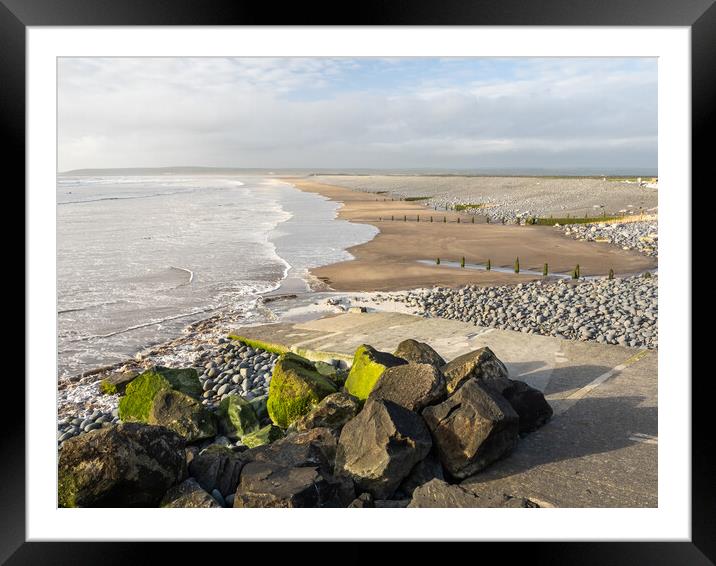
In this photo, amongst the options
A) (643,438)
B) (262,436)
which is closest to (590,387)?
(643,438)

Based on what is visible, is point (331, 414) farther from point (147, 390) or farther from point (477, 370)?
point (147, 390)

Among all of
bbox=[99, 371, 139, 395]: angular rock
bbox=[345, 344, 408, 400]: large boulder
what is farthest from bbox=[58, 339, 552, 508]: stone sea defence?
bbox=[99, 371, 139, 395]: angular rock

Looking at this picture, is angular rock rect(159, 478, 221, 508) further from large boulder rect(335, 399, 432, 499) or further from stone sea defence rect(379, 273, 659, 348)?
stone sea defence rect(379, 273, 659, 348)

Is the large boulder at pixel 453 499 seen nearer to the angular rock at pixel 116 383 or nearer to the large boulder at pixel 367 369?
the large boulder at pixel 367 369
